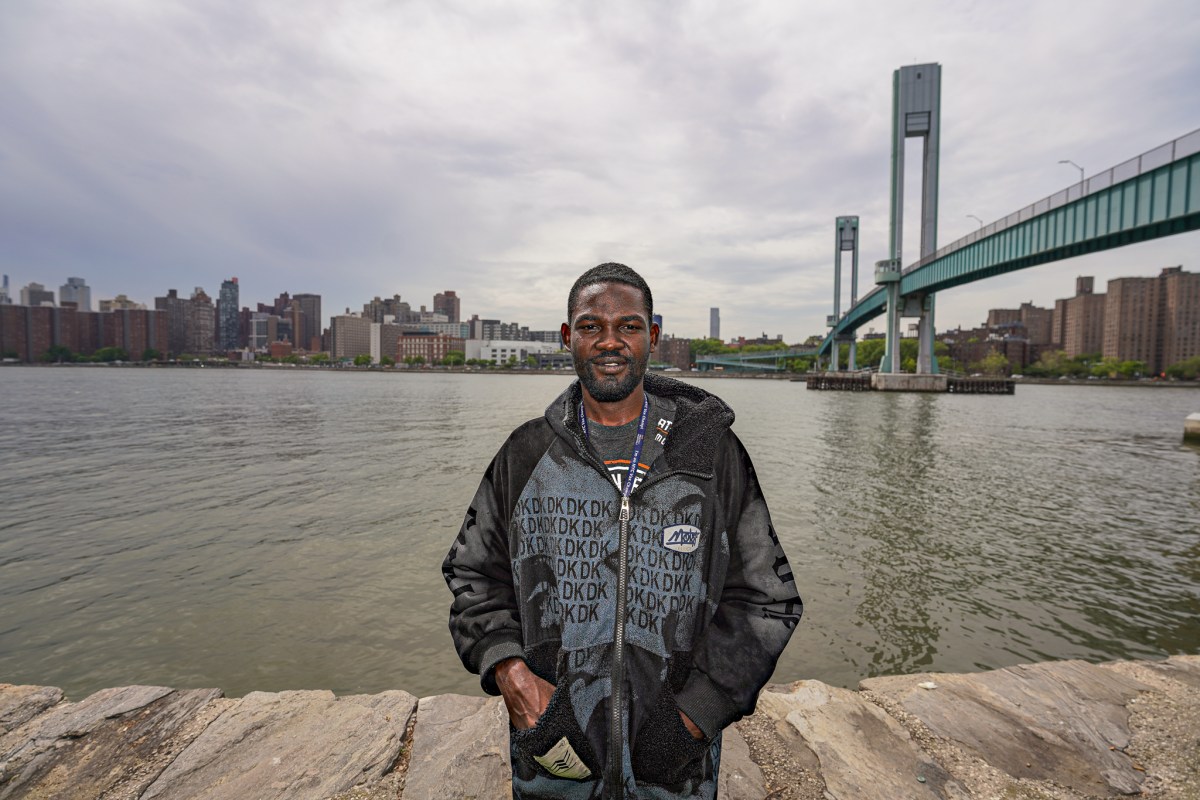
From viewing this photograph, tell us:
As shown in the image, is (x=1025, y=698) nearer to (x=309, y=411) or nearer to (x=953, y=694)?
(x=953, y=694)

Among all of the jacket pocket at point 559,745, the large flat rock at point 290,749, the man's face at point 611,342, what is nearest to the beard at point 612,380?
the man's face at point 611,342

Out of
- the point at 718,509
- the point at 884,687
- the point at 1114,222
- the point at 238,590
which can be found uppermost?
the point at 1114,222

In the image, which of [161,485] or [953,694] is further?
[161,485]

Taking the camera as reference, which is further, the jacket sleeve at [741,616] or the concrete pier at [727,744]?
the concrete pier at [727,744]

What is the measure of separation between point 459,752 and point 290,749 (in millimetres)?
1050

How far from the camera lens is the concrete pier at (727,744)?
3.10 meters

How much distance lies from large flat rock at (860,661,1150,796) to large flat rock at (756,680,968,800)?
346mm

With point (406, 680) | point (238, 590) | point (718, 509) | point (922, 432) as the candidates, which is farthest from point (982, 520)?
point (922, 432)

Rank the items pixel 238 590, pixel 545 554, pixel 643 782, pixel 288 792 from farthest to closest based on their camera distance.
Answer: pixel 238 590, pixel 288 792, pixel 545 554, pixel 643 782

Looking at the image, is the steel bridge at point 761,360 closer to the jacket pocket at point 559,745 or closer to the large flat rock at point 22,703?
the large flat rock at point 22,703

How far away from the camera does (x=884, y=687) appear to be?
4281mm

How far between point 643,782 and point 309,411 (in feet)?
147

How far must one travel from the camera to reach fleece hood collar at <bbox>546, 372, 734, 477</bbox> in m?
2.01

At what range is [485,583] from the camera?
213 centimetres
